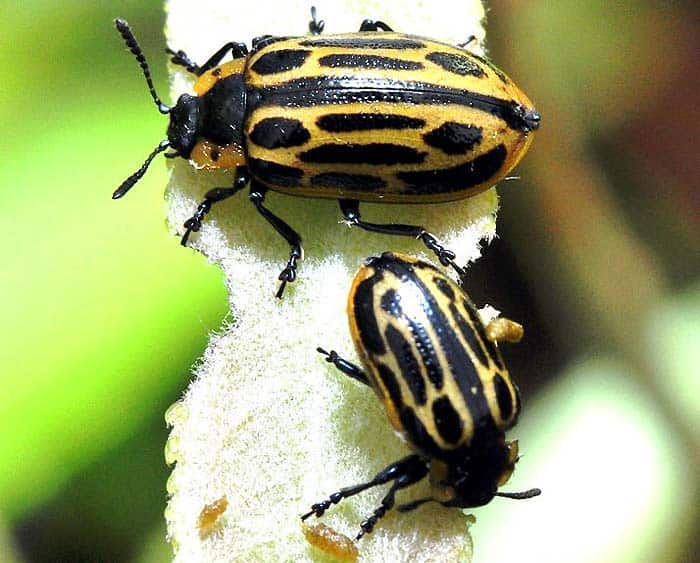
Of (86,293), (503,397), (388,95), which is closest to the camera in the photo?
(503,397)

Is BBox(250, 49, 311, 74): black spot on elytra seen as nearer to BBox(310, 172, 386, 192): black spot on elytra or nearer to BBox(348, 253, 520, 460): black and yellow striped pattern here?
BBox(310, 172, 386, 192): black spot on elytra

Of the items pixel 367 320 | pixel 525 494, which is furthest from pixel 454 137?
pixel 525 494

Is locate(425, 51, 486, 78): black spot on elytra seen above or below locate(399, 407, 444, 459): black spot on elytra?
above

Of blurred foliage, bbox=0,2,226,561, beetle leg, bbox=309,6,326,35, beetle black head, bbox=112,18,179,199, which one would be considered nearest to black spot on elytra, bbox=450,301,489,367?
blurred foliage, bbox=0,2,226,561

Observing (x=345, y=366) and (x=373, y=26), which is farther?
(x=373, y=26)

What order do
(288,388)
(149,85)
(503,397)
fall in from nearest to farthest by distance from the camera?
(288,388) → (503,397) → (149,85)

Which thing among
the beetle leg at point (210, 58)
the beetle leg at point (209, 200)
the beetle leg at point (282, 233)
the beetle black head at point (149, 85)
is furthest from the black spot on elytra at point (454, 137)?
the beetle black head at point (149, 85)

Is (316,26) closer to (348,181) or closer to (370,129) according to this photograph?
(370,129)
